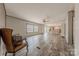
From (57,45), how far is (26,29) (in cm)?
85

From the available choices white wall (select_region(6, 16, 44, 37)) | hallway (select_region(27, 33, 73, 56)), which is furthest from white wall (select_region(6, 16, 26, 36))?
hallway (select_region(27, 33, 73, 56))

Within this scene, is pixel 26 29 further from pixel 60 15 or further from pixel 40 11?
pixel 60 15

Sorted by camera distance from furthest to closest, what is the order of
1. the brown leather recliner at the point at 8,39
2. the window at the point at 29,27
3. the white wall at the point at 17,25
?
the window at the point at 29,27 < the white wall at the point at 17,25 < the brown leather recliner at the point at 8,39

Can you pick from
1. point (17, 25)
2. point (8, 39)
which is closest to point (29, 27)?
point (17, 25)

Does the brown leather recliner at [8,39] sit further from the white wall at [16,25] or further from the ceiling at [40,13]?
the ceiling at [40,13]

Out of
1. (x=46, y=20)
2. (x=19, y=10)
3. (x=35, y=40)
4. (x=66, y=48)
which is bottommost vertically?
(x=66, y=48)

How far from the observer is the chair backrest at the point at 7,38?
1.74 m

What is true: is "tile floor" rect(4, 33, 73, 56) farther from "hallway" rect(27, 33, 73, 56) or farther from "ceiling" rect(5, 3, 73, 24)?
"ceiling" rect(5, 3, 73, 24)

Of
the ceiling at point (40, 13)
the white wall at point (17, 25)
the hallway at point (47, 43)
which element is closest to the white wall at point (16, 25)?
the white wall at point (17, 25)

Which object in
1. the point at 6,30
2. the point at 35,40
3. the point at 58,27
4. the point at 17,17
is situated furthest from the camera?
the point at 35,40

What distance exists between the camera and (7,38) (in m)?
1.81

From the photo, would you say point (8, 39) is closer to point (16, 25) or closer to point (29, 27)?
point (16, 25)

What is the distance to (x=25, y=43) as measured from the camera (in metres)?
2.20

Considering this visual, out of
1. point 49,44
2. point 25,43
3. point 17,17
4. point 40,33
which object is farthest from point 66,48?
point 17,17
